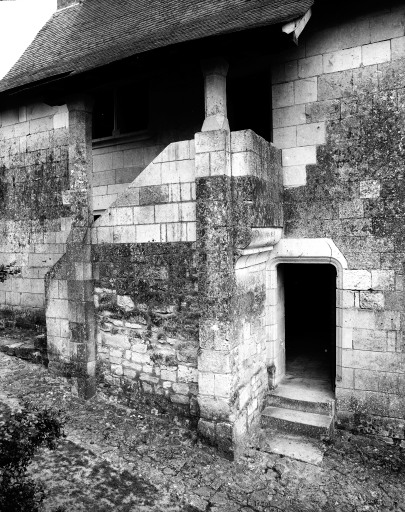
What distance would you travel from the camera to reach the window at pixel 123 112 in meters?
7.50

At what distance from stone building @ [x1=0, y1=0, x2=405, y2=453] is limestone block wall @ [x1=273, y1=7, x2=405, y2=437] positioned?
0.7 inches

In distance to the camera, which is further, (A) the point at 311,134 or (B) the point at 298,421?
(A) the point at 311,134

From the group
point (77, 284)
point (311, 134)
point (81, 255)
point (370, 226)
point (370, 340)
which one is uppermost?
point (311, 134)

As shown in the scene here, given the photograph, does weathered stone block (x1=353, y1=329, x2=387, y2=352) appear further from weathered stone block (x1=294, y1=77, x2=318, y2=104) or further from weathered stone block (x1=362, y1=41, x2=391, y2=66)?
weathered stone block (x1=362, y1=41, x2=391, y2=66)

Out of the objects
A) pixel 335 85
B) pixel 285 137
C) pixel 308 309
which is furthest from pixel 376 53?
pixel 308 309

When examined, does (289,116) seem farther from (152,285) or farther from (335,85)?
(152,285)

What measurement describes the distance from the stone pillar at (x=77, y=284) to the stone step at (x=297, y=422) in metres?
2.49

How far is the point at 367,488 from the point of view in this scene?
4359mm

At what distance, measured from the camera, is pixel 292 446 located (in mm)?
5004

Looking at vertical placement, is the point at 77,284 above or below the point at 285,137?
below

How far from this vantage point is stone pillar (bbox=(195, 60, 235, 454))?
4.66 meters

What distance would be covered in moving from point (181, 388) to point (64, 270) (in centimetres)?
241

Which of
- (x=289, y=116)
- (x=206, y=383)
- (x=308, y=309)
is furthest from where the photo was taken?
(x=308, y=309)

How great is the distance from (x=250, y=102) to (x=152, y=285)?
10.5 ft
